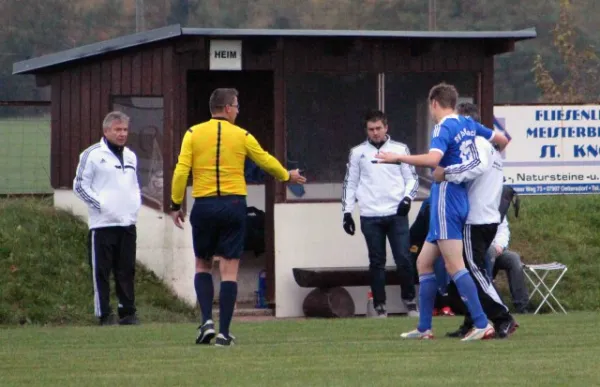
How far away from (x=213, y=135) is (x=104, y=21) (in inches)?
782

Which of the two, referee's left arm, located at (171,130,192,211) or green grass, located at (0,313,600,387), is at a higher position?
referee's left arm, located at (171,130,192,211)

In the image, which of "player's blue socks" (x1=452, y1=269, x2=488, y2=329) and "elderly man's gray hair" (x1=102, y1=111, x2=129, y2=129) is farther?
"elderly man's gray hair" (x1=102, y1=111, x2=129, y2=129)

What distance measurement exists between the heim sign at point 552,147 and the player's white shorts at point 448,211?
1010cm

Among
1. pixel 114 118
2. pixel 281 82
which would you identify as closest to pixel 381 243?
pixel 281 82

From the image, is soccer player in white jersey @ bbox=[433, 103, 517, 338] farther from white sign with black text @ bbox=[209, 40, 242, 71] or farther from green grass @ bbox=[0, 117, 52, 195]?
green grass @ bbox=[0, 117, 52, 195]

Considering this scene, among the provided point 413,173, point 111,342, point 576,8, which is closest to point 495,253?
point 413,173

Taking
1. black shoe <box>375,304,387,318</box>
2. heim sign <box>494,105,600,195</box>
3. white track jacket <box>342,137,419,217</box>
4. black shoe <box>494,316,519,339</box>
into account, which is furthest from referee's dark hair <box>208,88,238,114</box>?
heim sign <box>494,105,600,195</box>

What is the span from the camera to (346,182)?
49.7 ft

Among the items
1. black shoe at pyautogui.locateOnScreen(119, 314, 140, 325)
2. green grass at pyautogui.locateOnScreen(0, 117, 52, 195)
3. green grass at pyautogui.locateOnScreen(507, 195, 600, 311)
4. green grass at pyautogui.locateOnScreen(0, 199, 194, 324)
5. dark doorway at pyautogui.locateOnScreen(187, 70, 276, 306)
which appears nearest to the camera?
black shoe at pyautogui.locateOnScreen(119, 314, 140, 325)

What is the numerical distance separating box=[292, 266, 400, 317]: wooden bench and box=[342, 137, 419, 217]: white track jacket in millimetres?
884

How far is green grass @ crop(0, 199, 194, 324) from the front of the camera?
1492 cm

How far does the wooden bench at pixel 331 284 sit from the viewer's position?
1559 centimetres

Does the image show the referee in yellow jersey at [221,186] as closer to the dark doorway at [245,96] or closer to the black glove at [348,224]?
the black glove at [348,224]

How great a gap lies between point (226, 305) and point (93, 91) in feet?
21.4
